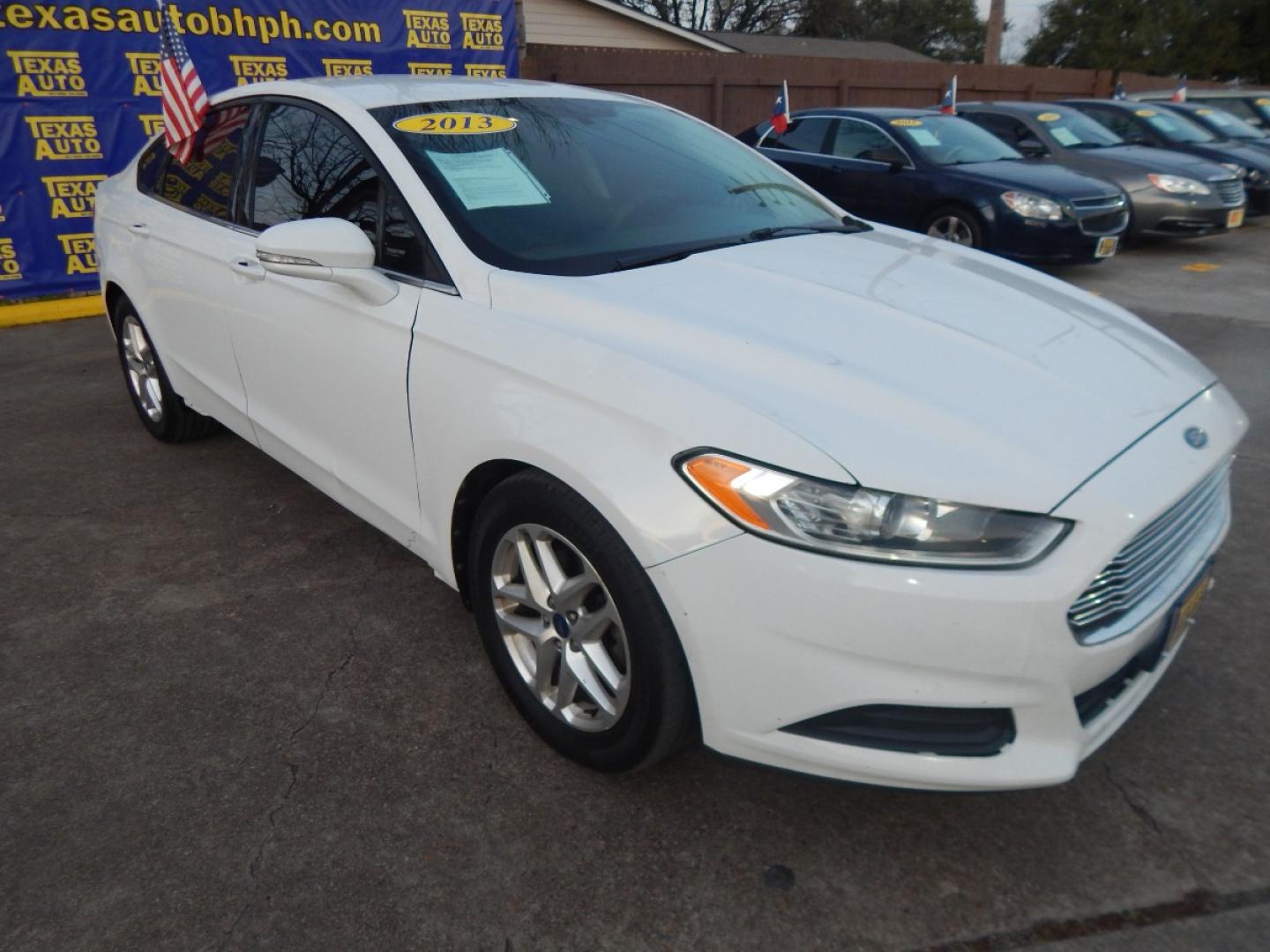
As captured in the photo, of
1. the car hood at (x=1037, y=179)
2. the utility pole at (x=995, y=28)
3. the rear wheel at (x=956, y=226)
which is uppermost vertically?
the utility pole at (x=995, y=28)

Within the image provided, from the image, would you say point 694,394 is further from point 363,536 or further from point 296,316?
point 363,536

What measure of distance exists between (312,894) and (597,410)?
3.91ft

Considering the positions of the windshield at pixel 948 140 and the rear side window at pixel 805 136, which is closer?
the windshield at pixel 948 140

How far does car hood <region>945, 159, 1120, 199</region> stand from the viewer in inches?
312

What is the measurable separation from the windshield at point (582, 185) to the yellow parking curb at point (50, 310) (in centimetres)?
623

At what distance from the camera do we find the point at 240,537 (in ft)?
11.9

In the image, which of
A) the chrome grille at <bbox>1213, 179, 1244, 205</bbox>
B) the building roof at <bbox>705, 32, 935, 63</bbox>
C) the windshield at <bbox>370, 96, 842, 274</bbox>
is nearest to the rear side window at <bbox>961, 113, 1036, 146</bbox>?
the chrome grille at <bbox>1213, 179, 1244, 205</bbox>

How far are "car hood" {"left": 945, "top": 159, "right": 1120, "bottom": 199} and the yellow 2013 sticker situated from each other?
246 inches

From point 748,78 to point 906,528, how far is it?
560 inches

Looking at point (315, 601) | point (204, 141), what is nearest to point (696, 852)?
point (315, 601)

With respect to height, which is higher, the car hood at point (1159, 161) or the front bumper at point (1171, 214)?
the car hood at point (1159, 161)

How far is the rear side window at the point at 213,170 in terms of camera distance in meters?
3.51

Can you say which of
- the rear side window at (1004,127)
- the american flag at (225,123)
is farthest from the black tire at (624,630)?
the rear side window at (1004,127)

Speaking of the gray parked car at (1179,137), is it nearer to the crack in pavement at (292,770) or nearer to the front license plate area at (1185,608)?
the front license plate area at (1185,608)
